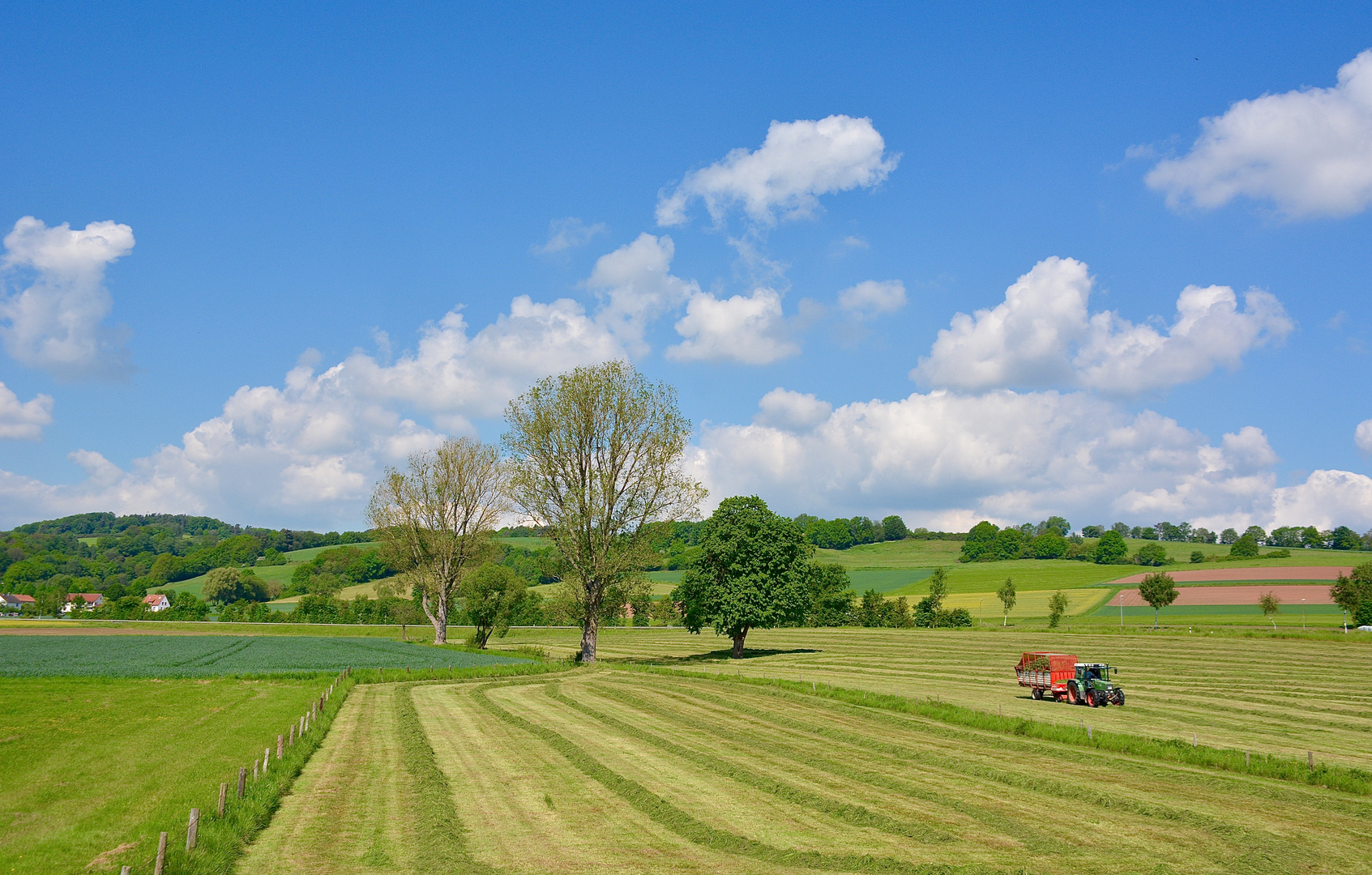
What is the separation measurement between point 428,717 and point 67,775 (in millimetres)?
15909

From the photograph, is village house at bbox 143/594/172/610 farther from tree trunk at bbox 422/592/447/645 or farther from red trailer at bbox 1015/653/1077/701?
red trailer at bbox 1015/653/1077/701

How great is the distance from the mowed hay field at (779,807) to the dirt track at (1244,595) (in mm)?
103396

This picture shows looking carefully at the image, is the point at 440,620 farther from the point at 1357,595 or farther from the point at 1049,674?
the point at 1357,595

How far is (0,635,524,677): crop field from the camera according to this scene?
209ft

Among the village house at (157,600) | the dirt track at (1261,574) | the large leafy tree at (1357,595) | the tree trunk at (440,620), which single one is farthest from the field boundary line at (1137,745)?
the village house at (157,600)

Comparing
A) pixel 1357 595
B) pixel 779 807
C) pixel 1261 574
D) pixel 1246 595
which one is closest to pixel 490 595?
pixel 779 807

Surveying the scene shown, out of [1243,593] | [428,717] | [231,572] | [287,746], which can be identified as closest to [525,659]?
[428,717]

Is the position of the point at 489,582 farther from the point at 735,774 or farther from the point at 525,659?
the point at 735,774

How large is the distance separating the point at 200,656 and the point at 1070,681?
74.4 meters

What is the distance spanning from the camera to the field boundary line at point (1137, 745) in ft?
85.8

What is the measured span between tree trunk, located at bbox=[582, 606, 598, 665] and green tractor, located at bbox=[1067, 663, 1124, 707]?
38.3 meters

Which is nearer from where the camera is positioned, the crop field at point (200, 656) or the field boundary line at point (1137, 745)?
the field boundary line at point (1137, 745)

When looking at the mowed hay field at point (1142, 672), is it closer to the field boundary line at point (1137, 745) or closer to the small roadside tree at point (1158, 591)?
the field boundary line at point (1137, 745)

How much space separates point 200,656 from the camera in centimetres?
7794
